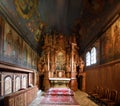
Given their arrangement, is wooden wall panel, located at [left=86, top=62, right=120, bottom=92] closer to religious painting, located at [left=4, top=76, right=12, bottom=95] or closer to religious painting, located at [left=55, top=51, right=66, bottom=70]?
religious painting, located at [left=4, top=76, right=12, bottom=95]

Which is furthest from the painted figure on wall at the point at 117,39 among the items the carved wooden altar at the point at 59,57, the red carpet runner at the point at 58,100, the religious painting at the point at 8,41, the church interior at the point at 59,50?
the carved wooden altar at the point at 59,57

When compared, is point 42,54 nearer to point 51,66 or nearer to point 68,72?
point 51,66

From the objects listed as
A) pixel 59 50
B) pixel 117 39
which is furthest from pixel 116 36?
pixel 59 50

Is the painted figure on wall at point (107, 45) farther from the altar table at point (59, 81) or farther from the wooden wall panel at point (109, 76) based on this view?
the altar table at point (59, 81)

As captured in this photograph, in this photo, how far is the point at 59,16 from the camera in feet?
59.5

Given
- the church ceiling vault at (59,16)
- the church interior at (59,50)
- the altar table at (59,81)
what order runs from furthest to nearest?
the altar table at (59,81) < the church ceiling vault at (59,16) < the church interior at (59,50)

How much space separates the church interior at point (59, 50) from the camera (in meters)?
8.84

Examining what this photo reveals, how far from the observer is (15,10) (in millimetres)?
9328

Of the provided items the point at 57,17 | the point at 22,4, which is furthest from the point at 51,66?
the point at 22,4

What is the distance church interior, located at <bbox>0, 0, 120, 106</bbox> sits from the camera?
8.84m

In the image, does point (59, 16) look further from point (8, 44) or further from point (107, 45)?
point (8, 44)

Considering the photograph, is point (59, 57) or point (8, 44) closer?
point (8, 44)

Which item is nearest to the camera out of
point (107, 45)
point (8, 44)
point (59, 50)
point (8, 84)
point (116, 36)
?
point (8, 84)

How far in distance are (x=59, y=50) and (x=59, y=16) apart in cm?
483
